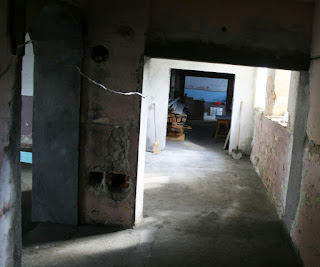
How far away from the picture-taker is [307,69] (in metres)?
3.64

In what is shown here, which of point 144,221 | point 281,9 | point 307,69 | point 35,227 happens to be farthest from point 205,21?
point 35,227

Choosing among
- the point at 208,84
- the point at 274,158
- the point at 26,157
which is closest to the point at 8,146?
the point at 274,158

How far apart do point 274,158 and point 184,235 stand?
225 cm

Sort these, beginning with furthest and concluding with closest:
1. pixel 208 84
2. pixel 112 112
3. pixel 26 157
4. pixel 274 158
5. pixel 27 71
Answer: pixel 208 84 → pixel 26 157 → pixel 27 71 → pixel 274 158 → pixel 112 112

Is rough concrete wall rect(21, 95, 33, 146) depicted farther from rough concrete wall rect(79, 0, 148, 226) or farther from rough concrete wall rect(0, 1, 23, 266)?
rough concrete wall rect(0, 1, 23, 266)

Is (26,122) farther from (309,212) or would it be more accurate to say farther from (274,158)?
(309,212)

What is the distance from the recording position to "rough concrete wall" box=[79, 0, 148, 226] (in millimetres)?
3543

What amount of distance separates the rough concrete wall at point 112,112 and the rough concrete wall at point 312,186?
1.95m

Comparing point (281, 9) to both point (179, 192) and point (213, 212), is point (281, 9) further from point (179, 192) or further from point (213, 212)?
point (179, 192)

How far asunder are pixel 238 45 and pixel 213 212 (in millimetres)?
2453

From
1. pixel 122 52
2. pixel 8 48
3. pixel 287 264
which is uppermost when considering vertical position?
pixel 122 52

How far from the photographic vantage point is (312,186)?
323cm

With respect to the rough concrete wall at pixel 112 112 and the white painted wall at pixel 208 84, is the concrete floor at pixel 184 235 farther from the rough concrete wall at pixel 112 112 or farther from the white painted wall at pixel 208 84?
the white painted wall at pixel 208 84

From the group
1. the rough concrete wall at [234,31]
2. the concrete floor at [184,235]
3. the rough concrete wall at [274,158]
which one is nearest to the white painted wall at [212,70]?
the rough concrete wall at [274,158]
